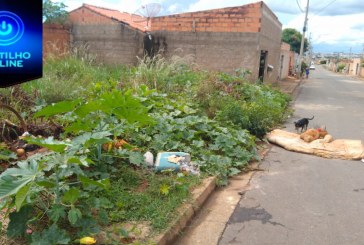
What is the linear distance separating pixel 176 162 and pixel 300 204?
149cm

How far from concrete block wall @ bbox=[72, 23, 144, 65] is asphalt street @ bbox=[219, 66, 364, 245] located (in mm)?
8026

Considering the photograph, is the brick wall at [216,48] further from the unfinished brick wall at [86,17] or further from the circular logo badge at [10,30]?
the circular logo badge at [10,30]

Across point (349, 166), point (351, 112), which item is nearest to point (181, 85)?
point (349, 166)

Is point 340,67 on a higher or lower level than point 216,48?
higher

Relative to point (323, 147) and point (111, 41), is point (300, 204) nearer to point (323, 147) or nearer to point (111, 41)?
point (323, 147)

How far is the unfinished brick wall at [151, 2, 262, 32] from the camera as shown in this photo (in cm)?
1141

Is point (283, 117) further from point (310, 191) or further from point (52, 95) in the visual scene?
point (52, 95)

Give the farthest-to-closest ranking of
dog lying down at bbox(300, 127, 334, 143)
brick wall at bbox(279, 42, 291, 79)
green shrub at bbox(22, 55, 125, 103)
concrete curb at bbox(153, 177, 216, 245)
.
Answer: brick wall at bbox(279, 42, 291, 79) → dog lying down at bbox(300, 127, 334, 143) → green shrub at bbox(22, 55, 125, 103) → concrete curb at bbox(153, 177, 216, 245)

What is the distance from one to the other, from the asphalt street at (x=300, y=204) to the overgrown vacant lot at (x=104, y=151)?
0.51 meters

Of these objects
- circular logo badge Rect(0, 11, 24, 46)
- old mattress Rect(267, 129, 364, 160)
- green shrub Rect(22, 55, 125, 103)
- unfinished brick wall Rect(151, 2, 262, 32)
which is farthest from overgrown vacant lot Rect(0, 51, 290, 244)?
unfinished brick wall Rect(151, 2, 262, 32)

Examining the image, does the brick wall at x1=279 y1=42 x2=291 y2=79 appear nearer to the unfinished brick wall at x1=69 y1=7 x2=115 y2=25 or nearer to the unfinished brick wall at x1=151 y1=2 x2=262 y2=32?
the unfinished brick wall at x1=151 y1=2 x2=262 y2=32

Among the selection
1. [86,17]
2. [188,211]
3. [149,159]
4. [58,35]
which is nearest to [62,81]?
[149,159]

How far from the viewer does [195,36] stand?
1199cm

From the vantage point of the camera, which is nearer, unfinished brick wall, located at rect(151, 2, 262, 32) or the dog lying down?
the dog lying down
